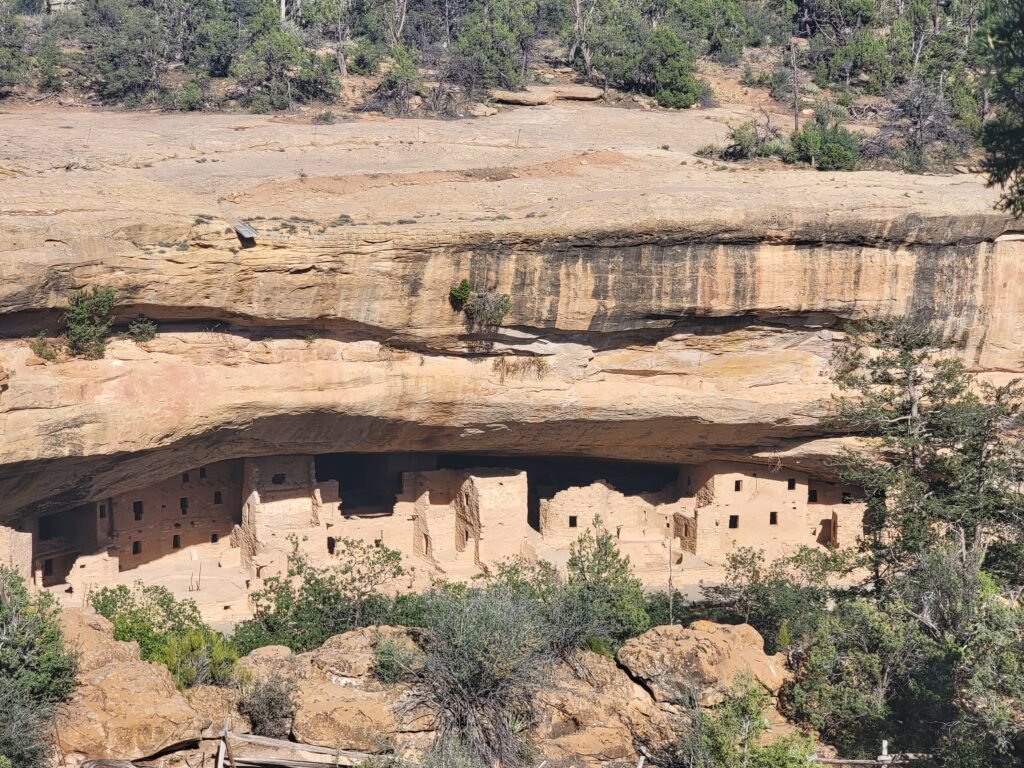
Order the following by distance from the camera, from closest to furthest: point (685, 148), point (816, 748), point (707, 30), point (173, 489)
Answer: point (816, 748) → point (173, 489) → point (685, 148) → point (707, 30)

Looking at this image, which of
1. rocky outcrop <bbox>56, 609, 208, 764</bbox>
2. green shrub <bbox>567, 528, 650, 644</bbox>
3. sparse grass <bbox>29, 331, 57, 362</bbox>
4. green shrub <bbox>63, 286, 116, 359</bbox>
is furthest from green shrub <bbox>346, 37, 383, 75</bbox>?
rocky outcrop <bbox>56, 609, 208, 764</bbox>

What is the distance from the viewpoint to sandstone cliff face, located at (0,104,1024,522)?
21.8m

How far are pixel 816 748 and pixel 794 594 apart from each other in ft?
14.8

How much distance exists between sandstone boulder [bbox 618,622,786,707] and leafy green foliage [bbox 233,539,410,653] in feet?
14.5

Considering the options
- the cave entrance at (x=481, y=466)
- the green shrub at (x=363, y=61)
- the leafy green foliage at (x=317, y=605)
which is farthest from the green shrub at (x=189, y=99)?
the leafy green foliage at (x=317, y=605)

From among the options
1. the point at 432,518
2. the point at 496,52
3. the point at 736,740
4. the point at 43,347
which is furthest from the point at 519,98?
the point at 736,740

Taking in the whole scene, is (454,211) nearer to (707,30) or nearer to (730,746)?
(730,746)

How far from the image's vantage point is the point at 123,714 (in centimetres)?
1714

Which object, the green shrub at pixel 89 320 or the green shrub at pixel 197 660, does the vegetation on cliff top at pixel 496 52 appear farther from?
the green shrub at pixel 197 660

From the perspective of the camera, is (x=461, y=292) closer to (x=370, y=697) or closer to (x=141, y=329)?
(x=141, y=329)

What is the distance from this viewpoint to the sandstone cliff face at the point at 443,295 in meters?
21.8

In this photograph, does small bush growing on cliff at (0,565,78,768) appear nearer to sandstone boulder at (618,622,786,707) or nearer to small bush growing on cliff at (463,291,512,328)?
sandstone boulder at (618,622,786,707)

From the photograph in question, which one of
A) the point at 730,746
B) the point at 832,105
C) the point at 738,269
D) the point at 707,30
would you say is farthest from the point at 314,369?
the point at 707,30

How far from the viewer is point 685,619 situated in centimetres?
2406
